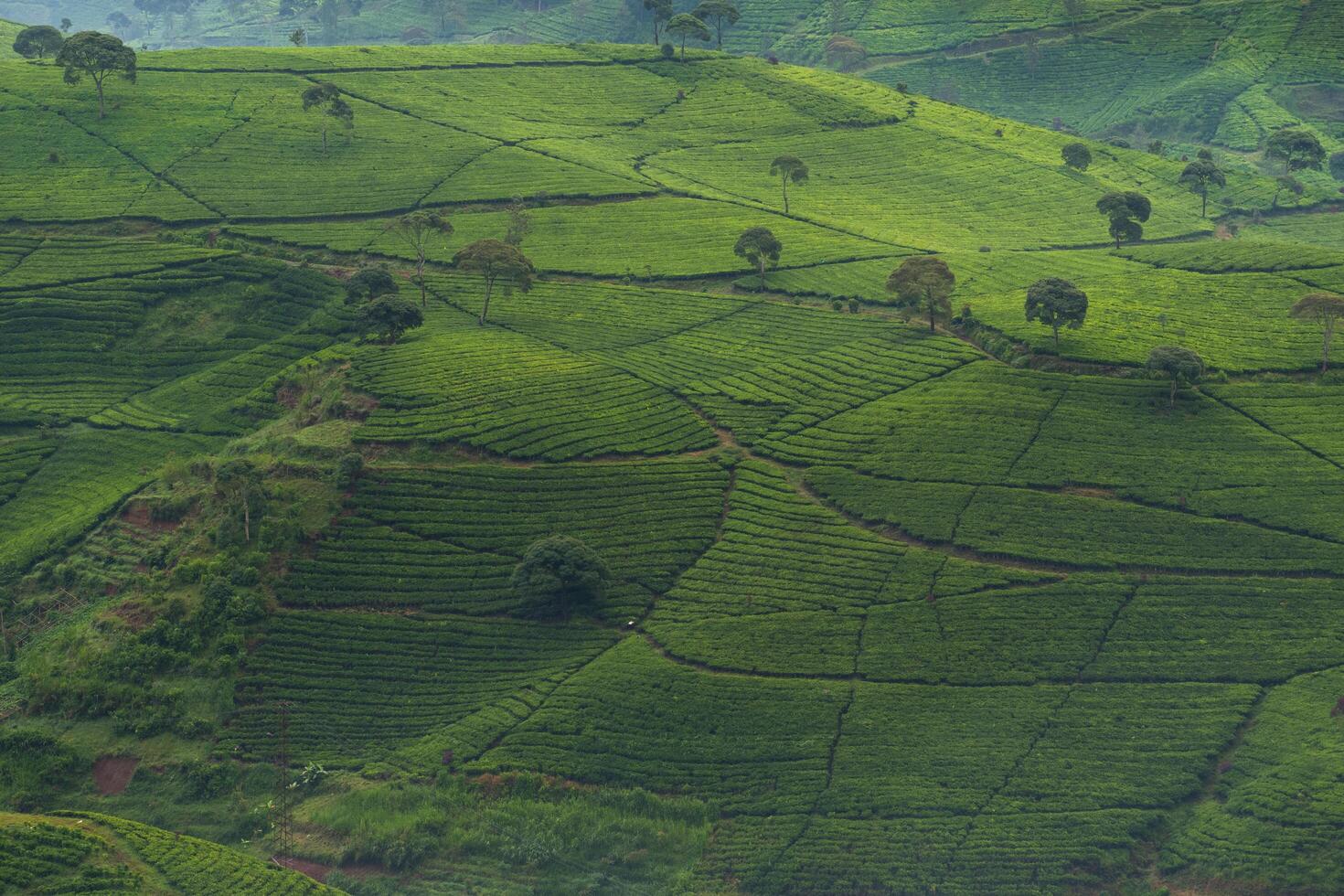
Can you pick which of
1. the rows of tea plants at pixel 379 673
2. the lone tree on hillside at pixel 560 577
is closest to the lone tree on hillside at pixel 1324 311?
the lone tree on hillside at pixel 560 577

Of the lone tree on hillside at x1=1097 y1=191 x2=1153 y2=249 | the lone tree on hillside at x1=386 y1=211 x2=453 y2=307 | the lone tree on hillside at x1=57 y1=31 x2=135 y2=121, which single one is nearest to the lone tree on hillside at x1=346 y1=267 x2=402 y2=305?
the lone tree on hillside at x1=386 y1=211 x2=453 y2=307

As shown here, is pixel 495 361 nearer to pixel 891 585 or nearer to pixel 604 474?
pixel 604 474

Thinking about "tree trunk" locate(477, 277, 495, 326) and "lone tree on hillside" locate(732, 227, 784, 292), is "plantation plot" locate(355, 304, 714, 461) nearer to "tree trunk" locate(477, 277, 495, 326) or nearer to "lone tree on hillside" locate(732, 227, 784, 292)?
"tree trunk" locate(477, 277, 495, 326)

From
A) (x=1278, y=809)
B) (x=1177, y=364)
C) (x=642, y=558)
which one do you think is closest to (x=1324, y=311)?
(x=1177, y=364)

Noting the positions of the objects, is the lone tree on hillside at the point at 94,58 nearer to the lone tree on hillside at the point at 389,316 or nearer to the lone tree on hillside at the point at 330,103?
the lone tree on hillside at the point at 330,103

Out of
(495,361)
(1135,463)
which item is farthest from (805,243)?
(1135,463)

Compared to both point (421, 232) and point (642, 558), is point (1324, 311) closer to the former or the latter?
point (642, 558)
